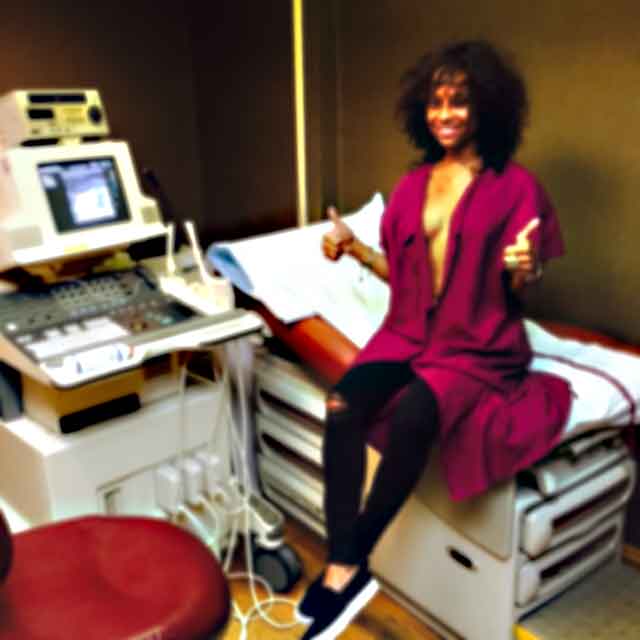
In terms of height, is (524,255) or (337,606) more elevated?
(524,255)

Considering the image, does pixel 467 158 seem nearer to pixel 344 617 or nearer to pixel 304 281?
pixel 304 281

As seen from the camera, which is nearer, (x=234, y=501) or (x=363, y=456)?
(x=363, y=456)

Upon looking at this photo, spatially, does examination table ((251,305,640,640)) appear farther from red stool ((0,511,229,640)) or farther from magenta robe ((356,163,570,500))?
red stool ((0,511,229,640))

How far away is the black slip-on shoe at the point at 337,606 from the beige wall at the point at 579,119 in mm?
889

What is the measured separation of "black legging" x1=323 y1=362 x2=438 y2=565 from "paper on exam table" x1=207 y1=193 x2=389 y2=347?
271 millimetres

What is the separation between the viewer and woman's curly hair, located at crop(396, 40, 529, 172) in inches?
57.5

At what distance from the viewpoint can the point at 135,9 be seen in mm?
2479

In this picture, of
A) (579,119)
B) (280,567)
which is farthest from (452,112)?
(280,567)

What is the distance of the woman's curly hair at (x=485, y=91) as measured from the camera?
4.79ft

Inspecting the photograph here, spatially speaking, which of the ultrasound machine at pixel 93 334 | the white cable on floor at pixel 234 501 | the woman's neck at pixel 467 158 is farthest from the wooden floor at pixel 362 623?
the woman's neck at pixel 467 158

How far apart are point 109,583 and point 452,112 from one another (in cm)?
106

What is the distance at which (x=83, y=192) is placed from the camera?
1.82 metres

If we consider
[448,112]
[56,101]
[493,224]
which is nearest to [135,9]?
[56,101]

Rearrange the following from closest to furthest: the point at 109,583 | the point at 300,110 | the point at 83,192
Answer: the point at 109,583, the point at 83,192, the point at 300,110
